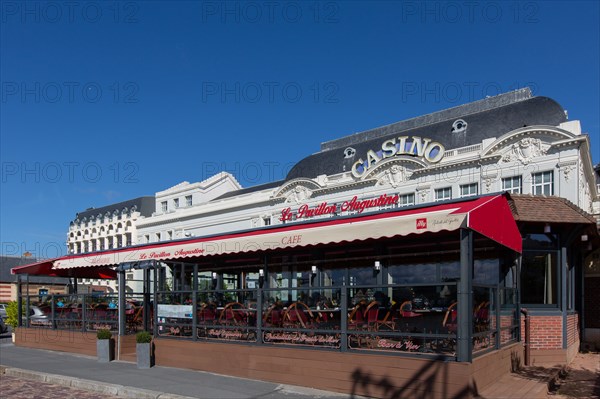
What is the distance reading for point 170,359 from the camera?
1168 centimetres

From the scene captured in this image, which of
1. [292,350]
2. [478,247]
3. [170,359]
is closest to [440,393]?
[292,350]

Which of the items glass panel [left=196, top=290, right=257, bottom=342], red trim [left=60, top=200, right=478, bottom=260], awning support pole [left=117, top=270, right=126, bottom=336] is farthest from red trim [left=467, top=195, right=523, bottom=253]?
awning support pole [left=117, top=270, right=126, bottom=336]

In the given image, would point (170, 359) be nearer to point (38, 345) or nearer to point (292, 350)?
point (292, 350)

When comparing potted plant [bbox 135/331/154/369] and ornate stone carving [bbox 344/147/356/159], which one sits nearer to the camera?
potted plant [bbox 135/331/154/369]

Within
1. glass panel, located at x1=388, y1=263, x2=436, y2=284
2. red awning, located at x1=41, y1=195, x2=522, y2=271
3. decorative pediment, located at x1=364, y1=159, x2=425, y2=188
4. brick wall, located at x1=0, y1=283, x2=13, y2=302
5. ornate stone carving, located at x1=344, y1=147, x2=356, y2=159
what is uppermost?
ornate stone carving, located at x1=344, y1=147, x2=356, y2=159

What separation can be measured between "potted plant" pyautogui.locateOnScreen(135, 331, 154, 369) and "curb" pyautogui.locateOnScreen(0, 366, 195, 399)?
4.90ft

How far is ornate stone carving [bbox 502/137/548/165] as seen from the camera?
30.8 meters

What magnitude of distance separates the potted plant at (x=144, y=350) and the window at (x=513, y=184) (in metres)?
25.2

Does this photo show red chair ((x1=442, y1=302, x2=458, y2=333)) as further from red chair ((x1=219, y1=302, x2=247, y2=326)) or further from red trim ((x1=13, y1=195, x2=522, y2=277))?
red chair ((x1=219, y1=302, x2=247, y2=326))

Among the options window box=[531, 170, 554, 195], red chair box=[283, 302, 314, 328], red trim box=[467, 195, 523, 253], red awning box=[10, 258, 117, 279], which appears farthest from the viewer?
window box=[531, 170, 554, 195]

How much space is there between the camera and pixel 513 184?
3177cm

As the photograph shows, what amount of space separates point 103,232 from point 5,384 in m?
79.4

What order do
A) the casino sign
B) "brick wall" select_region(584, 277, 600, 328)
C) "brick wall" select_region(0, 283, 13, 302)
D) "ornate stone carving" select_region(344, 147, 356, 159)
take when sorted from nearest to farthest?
"brick wall" select_region(584, 277, 600, 328)
the casino sign
"ornate stone carving" select_region(344, 147, 356, 159)
"brick wall" select_region(0, 283, 13, 302)

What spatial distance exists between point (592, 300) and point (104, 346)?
1653 cm
